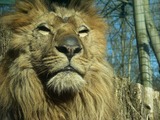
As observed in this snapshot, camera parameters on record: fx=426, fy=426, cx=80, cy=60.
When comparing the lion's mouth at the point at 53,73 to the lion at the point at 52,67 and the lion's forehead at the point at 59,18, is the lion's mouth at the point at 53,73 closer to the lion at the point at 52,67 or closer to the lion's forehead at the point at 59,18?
the lion at the point at 52,67

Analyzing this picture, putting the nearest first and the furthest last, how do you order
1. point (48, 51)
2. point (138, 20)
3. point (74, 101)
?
point (48, 51)
point (74, 101)
point (138, 20)

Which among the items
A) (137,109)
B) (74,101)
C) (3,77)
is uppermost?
(3,77)

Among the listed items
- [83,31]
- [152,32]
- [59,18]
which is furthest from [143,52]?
[59,18]

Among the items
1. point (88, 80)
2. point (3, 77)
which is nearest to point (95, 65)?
point (88, 80)

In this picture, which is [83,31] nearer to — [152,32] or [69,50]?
[69,50]

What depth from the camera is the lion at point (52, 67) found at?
3.07m

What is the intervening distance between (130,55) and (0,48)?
3.12 metres

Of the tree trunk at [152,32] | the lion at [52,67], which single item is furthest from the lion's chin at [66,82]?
the tree trunk at [152,32]

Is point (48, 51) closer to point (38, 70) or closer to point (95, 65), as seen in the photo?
point (38, 70)

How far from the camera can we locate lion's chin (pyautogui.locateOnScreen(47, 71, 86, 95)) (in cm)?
300

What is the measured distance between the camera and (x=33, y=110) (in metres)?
3.25

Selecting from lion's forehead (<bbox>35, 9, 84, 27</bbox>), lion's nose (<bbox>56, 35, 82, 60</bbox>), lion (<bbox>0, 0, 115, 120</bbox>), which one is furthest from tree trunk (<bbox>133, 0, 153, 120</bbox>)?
lion's nose (<bbox>56, 35, 82, 60</bbox>)

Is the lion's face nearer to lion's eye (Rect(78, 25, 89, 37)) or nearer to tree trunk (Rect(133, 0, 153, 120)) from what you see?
lion's eye (Rect(78, 25, 89, 37))

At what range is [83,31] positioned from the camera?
11.2ft
